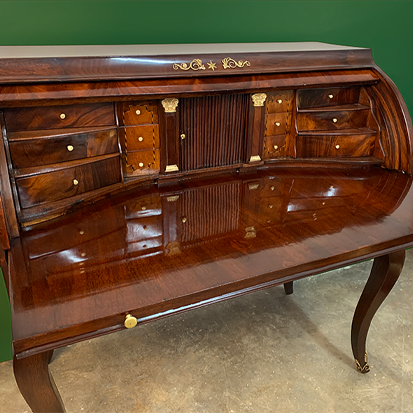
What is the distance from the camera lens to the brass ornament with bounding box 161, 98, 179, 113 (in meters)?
1.64

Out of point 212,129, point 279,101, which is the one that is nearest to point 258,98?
point 279,101

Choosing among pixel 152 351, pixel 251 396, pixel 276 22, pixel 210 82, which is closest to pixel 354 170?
pixel 210 82

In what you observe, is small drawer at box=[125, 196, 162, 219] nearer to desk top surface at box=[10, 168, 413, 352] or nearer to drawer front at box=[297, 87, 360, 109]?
desk top surface at box=[10, 168, 413, 352]

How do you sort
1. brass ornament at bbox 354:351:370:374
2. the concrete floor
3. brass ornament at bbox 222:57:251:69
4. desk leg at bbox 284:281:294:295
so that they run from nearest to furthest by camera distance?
brass ornament at bbox 222:57:251:69
the concrete floor
brass ornament at bbox 354:351:370:374
desk leg at bbox 284:281:294:295

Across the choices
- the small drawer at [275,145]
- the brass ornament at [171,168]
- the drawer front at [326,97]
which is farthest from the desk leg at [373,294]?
the brass ornament at [171,168]

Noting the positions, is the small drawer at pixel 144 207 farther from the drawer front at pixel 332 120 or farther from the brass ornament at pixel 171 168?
the drawer front at pixel 332 120

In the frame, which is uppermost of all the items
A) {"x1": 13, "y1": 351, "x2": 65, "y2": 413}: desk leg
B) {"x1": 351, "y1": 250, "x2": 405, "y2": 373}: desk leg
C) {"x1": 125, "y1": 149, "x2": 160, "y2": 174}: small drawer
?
{"x1": 125, "y1": 149, "x2": 160, "y2": 174}: small drawer

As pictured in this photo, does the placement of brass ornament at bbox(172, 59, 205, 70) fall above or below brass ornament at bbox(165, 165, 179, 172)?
above

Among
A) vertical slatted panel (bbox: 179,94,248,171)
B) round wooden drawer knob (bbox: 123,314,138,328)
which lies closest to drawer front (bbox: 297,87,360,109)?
vertical slatted panel (bbox: 179,94,248,171)

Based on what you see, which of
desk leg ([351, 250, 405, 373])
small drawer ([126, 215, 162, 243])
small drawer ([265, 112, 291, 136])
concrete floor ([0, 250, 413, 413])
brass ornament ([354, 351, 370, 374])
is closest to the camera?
small drawer ([126, 215, 162, 243])

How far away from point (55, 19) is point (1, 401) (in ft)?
6.27

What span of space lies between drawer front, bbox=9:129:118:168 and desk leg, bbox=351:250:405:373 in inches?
49.0

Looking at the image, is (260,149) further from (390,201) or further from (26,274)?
(26,274)

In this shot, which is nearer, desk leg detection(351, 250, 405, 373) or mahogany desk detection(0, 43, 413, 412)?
mahogany desk detection(0, 43, 413, 412)
